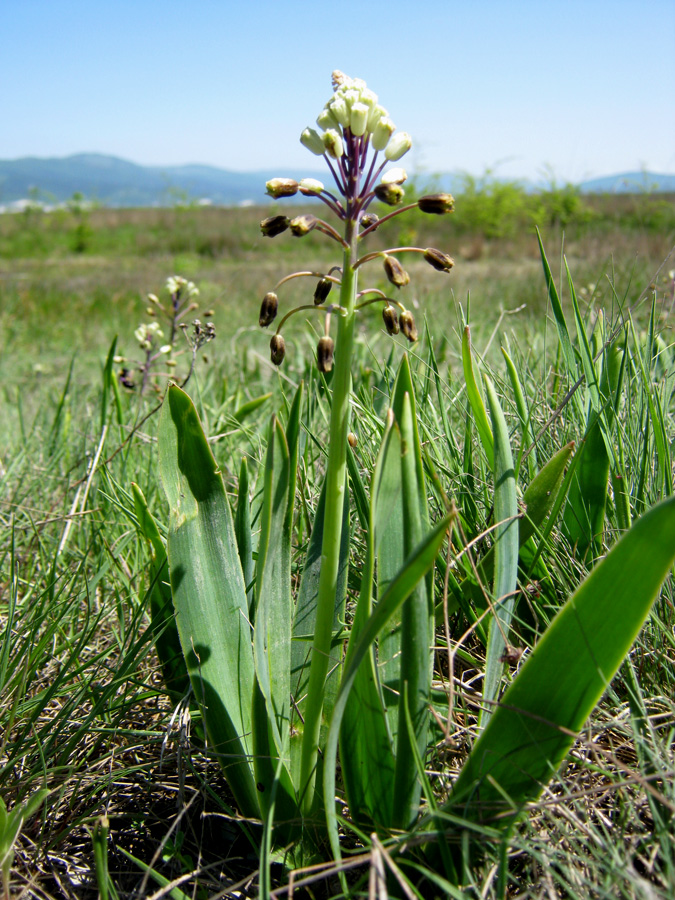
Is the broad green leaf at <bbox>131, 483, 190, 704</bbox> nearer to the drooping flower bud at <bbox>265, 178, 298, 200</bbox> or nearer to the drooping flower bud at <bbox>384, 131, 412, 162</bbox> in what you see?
the drooping flower bud at <bbox>265, 178, 298, 200</bbox>

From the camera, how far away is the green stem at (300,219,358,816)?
80 centimetres

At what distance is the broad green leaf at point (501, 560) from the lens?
0.93 meters

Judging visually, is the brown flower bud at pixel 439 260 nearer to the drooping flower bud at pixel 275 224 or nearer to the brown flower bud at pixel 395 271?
the brown flower bud at pixel 395 271

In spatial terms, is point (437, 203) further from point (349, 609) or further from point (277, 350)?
point (349, 609)

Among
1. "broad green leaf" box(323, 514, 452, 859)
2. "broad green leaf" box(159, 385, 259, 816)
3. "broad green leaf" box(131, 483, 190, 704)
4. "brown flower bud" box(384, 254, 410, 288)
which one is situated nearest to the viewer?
"broad green leaf" box(323, 514, 452, 859)

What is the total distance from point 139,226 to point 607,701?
34.1 metres

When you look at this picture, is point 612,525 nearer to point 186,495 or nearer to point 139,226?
point 186,495

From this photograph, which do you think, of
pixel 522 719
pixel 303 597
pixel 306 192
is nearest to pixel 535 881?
pixel 522 719

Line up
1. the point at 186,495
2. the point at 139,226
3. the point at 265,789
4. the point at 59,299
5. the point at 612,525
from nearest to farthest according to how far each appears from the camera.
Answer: the point at 265,789 → the point at 186,495 → the point at 612,525 → the point at 59,299 → the point at 139,226

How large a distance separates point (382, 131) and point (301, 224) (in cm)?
16

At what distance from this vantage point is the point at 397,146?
826 millimetres

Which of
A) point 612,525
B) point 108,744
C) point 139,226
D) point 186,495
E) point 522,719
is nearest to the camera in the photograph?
point 522,719

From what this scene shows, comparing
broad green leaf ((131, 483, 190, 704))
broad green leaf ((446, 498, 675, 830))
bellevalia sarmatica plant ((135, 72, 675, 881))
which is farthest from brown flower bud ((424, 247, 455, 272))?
broad green leaf ((131, 483, 190, 704))

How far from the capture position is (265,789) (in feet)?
3.03
